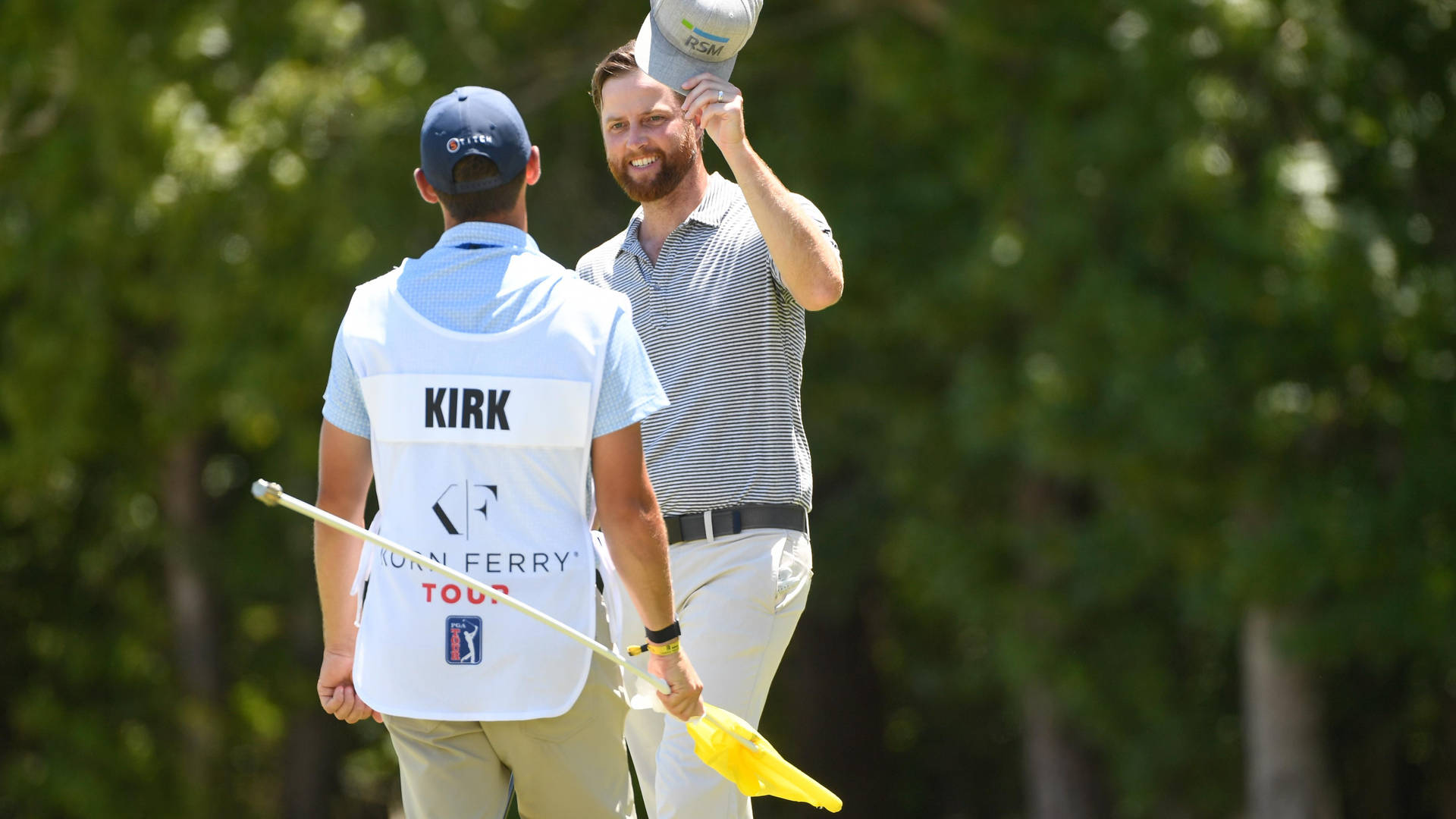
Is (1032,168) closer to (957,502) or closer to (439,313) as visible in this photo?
(957,502)

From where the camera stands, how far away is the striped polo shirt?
147 inches

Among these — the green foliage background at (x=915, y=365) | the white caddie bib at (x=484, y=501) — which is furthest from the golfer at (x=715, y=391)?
the green foliage background at (x=915, y=365)

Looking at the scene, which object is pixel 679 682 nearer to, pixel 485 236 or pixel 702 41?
pixel 485 236

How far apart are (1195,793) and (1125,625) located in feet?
3.80

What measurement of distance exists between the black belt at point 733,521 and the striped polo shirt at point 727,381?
15mm

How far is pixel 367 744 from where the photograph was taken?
1678cm

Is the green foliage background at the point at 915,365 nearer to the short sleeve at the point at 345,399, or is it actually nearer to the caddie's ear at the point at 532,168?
the caddie's ear at the point at 532,168

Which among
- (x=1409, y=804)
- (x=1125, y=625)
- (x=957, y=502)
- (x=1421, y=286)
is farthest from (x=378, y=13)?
(x=1409, y=804)

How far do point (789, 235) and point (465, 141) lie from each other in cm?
74

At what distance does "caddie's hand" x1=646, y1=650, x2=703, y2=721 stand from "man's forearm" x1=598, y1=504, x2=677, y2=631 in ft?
0.23

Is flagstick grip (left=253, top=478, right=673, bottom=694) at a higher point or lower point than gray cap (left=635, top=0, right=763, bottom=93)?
lower

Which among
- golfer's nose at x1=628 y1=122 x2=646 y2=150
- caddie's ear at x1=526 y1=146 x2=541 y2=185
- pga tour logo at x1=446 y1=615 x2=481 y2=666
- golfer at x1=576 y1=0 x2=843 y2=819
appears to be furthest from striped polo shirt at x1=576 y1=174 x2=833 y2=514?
pga tour logo at x1=446 y1=615 x2=481 y2=666

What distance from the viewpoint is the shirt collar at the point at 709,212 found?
388cm

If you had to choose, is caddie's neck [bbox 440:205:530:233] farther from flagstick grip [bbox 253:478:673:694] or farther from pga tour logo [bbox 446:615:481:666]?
pga tour logo [bbox 446:615:481:666]
